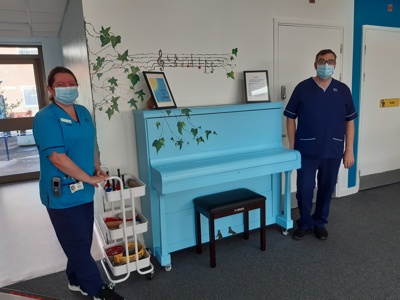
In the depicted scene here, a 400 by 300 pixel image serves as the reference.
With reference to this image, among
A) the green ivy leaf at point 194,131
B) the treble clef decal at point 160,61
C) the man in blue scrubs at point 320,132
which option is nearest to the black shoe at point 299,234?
the man in blue scrubs at point 320,132

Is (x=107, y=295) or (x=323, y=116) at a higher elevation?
(x=323, y=116)

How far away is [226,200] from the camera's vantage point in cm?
252

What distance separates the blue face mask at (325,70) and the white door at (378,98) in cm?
139

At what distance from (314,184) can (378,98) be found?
1.85 metres

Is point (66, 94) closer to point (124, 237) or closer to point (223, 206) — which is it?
point (124, 237)

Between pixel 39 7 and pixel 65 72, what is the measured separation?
89.4 inches

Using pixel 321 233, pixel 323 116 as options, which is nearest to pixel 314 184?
pixel 321 233

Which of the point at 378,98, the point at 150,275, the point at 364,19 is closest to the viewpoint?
the point at 150,275

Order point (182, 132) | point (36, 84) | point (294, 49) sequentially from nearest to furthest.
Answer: point (182, 132)
point (294, 49)
point (36, 84)

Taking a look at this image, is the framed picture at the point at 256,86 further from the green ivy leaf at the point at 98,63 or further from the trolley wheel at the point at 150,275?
the trolley wheel at the point at 150,275

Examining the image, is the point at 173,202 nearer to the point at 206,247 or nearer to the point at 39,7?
the point at 206,247

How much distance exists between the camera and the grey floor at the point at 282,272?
84.0 inches

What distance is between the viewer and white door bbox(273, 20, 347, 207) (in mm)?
3189

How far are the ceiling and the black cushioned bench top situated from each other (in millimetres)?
2528
